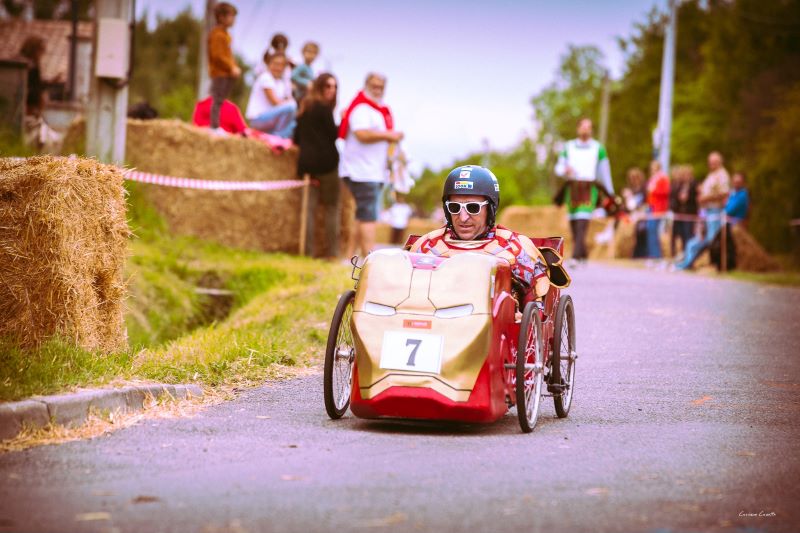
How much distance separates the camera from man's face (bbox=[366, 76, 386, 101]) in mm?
17062

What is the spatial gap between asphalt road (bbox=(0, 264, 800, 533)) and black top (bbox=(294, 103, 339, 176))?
832 cm

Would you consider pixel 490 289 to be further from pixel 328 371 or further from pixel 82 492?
pixel 82 492

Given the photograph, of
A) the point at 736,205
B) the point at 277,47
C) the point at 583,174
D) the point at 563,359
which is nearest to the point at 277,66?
the point at 277,47

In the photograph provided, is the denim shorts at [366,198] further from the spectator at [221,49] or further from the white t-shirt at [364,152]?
the spectator at [221,49]

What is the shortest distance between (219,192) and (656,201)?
1247cm

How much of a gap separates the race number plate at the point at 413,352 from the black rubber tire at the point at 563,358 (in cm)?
99

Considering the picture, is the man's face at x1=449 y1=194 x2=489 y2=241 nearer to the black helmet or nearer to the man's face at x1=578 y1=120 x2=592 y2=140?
the black helmet

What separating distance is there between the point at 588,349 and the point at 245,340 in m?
3.13

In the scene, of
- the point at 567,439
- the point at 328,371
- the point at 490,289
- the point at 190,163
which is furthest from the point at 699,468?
the point at 190,163

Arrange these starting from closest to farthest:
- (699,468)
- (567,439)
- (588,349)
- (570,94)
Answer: (699,468) → (567,439) → (588,349) → (570,94)

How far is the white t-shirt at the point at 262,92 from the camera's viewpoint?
18734mm

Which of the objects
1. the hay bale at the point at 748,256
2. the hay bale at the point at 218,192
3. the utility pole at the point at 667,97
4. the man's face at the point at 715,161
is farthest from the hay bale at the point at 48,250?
the utility pole at the point at 667,97

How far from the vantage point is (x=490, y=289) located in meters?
7.56

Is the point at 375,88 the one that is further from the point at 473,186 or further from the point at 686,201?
the point at 686,201
